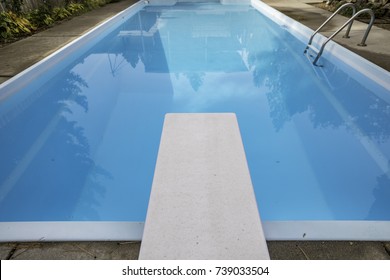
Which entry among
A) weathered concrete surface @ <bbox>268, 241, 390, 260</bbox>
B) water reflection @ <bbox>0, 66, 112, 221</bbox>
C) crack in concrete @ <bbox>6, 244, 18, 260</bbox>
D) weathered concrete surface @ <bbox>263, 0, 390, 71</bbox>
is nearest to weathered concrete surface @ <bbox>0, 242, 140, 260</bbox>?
crack in concrete @ <bbox>6, 244, 18, 260</bbox>

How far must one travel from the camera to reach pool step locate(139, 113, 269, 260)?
1656mm

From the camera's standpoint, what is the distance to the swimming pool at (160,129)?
105 inches

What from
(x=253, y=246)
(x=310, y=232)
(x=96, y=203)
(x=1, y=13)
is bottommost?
(x=96, y=203)

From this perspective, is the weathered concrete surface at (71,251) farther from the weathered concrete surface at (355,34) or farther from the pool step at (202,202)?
the weathered concrete surface at (355,34)

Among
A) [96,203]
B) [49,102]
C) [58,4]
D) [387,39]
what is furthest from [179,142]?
[58,4]

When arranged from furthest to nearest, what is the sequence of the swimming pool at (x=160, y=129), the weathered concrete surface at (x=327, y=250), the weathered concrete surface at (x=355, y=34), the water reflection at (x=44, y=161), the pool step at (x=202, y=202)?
1. the weathered concrete surface at (x=355, y=34)
2. the water reflection at (x=44, y=161)
3. the swimming pool at (x=160, y=129)
4. the weathered concrete surface at (x=327, y=250)
5. the pool step at (x=202, y=202)

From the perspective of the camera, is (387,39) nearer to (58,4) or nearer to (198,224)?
(198,224)

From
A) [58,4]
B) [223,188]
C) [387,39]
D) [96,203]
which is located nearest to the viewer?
[223,188]

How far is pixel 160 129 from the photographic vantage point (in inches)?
158

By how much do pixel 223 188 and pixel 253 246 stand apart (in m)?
0.54

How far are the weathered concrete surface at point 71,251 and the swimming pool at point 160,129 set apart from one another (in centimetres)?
7

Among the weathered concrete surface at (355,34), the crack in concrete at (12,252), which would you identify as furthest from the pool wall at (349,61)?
the crack in concrete at (12,252)

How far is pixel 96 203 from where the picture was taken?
2.83 metres

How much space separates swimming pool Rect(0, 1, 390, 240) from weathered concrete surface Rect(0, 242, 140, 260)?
0.23ft
